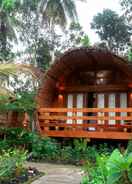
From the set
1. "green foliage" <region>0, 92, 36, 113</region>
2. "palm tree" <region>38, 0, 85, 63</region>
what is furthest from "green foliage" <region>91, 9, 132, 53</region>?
"green foliage" <region>0, 92, 36, 113</region>

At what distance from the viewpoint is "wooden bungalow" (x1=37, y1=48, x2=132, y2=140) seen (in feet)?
42.7

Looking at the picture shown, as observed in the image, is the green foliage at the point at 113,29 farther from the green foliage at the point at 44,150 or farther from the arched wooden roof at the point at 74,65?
the green foliage at the point at 44,150

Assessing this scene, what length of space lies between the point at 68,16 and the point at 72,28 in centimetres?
78

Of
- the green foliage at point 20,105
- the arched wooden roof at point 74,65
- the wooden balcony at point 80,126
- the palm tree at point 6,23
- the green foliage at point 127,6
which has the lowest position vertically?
the wooden balcony at point 80,126

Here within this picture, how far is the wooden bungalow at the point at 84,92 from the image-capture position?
512 inches

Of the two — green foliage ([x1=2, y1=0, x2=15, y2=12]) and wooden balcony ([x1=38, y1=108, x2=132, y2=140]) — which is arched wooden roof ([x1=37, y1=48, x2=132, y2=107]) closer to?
wooden balcony ([x1=38, y1=108, x2=132, y2=140])

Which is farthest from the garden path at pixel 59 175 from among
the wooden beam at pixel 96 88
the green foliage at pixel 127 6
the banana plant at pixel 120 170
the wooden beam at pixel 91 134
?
the green foliage at pixel 127 6

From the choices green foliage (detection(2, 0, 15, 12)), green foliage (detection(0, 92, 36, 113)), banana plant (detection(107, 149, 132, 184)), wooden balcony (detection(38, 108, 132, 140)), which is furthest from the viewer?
green foliage (detection(2, 0, 15, 12))

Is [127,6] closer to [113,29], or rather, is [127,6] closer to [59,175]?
[113,29]

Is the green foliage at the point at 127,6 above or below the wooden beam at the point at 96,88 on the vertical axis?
above

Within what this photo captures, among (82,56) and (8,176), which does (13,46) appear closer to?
(82,56)

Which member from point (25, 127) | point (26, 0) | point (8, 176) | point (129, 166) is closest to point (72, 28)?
point (26, 0)

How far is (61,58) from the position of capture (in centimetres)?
1395

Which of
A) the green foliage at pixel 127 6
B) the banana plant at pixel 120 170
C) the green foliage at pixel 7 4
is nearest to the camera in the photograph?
the banana plant at pixel 120 170
